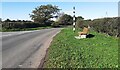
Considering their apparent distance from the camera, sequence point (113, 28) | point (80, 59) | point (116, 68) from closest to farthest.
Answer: point (116, 68), point (80, 59), point (113, 28)

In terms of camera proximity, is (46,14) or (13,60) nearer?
(13,60)

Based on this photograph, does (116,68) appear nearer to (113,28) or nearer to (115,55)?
(115,55)

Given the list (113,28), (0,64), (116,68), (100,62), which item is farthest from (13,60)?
(113,28)

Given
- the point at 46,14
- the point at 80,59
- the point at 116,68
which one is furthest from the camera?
the point at 46,14

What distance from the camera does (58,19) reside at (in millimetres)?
112688

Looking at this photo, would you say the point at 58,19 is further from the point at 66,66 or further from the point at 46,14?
the point at 66,66

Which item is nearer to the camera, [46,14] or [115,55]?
[115,55]

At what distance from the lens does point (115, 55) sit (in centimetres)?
1129

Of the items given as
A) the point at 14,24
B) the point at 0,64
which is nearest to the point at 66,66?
the point at 0,64

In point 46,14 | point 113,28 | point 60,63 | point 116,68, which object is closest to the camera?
point 116,68

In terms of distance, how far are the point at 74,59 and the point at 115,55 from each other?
177cm

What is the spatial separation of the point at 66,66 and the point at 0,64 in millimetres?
2747

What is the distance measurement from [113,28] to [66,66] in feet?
41.9

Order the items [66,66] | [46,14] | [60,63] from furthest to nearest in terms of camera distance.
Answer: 1. [46,14]
2. [60,63]
3. [66,66]
